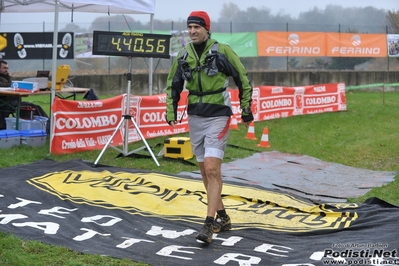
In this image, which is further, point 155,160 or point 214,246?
point 155,160

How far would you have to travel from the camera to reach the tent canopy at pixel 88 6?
39.2 ft

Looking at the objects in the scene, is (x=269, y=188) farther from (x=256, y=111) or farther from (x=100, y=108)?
(x=256, y=111)

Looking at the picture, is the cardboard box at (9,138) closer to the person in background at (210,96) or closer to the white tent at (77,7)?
the white tent at (77,7)

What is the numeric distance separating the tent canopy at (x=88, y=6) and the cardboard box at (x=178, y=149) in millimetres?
2794

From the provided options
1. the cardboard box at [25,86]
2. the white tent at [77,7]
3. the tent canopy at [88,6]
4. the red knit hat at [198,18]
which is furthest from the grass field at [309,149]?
the tent canopy at [88,6]

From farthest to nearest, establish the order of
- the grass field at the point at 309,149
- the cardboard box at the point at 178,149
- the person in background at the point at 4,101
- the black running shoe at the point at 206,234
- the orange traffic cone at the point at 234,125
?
1. the orange traffic cone at the point at 234,125
2. the person in background at the point at 4,101
3. the cardboard box at the point at 178,149
4. the black running shoe at the point at 206,234
5. the grass field at the point at 309,149

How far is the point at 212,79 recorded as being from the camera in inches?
259

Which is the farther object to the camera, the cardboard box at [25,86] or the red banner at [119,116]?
the cardboard box at [25,86]

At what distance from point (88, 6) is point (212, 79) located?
8780 millimetres

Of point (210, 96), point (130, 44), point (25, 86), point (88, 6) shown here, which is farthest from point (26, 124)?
point (210, 96)

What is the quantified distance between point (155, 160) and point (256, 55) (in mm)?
18155

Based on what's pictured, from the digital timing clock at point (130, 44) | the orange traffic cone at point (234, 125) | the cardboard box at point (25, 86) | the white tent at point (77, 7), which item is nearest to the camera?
the digital timing clock at point (130, 44)

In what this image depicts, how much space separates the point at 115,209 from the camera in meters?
7.51

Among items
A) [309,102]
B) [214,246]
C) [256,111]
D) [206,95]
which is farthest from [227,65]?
[309,102]
